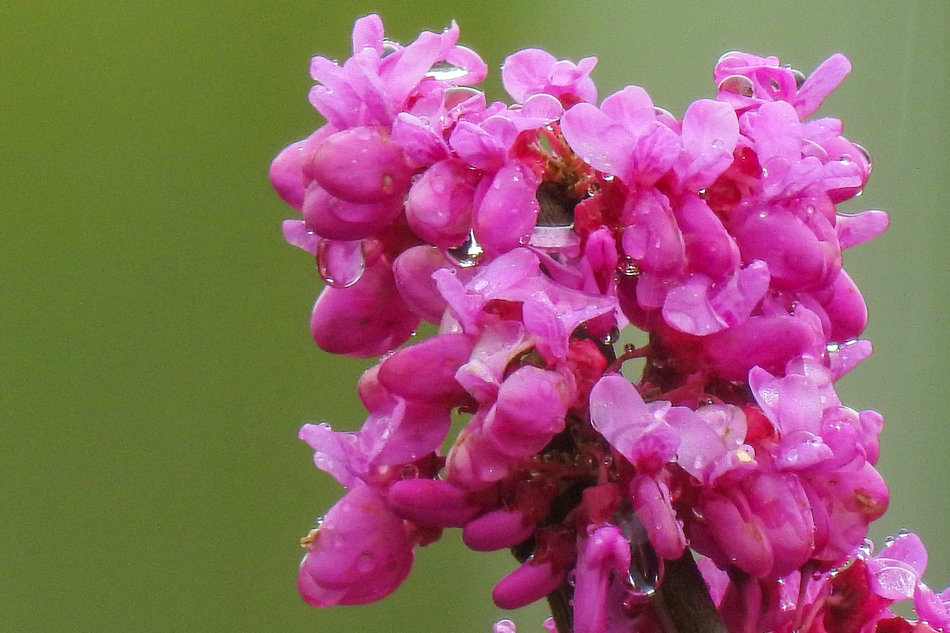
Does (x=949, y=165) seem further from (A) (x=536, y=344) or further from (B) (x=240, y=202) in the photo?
(A) (x=536, y=344)

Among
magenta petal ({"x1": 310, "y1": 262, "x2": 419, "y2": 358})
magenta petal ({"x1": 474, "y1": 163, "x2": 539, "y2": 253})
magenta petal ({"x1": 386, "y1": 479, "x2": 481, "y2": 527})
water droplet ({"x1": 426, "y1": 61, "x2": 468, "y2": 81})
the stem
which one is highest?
water droplet ({"x1": 426, "y1": 61, "x2": 468, "y2": 81})

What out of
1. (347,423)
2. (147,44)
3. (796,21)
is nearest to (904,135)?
(796,21)

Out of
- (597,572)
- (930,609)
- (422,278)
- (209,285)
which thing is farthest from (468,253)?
(209,285)

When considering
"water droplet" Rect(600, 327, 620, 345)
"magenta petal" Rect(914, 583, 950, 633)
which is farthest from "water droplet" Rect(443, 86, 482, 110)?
"magenta petal" Rect(914, 583, 950, 633)

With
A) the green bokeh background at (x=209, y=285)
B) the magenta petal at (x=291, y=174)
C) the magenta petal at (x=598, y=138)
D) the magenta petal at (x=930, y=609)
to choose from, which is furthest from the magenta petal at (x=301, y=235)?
the green bokeh background at (x=209, y=285)

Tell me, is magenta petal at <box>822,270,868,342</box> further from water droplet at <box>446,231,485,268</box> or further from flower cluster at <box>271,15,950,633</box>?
water droplet at <box>446,231,485,268</box>

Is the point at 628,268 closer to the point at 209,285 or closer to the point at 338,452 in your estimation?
the point at 338,452

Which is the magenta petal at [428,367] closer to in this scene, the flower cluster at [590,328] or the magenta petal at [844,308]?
the flower cluster at [590,328]
